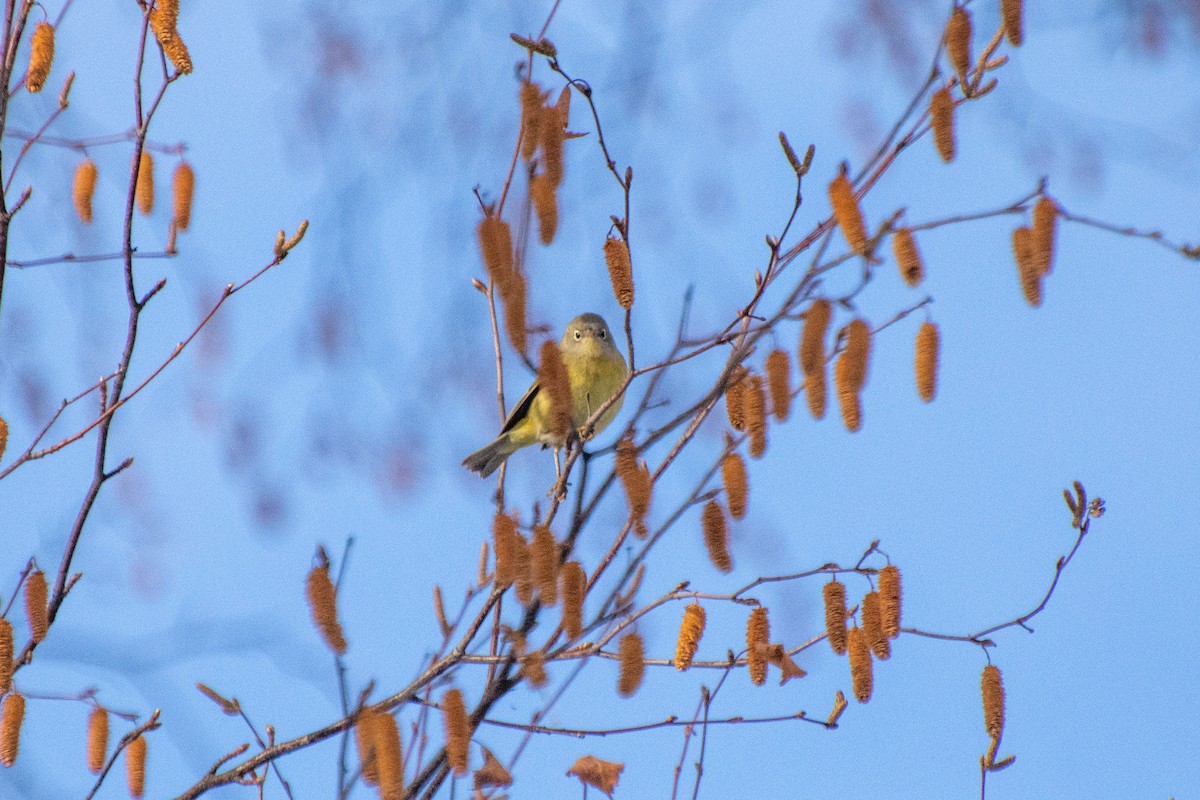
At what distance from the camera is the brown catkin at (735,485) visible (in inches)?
98.6

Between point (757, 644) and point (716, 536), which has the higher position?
point (716, 536)

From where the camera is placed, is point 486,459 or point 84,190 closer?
point 84,190

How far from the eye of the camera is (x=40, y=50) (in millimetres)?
2934

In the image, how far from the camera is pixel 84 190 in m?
3.28

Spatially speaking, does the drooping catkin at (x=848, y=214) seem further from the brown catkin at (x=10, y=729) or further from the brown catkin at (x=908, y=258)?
the brown catkin at (x=10, y=729)

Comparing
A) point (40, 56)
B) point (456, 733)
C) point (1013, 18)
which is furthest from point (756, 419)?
point (40, 56)

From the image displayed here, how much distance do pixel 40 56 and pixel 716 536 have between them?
6.01 ft

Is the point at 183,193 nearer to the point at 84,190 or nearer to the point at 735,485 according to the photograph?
the point at 84,190

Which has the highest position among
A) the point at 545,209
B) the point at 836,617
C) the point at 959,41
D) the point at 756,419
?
the point at 959,41

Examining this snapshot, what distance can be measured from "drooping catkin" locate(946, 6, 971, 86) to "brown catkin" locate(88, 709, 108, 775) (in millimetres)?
2375

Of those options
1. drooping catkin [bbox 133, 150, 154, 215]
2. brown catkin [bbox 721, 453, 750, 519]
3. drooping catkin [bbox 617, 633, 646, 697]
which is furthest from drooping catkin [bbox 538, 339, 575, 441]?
drooping catkin [bbox 133, 150, 154, 215]

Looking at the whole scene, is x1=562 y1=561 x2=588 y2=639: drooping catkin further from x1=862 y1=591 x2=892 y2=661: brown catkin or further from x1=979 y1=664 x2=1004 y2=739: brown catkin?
x1=979 y1=664 x2=1004 y2=739: brown catkin

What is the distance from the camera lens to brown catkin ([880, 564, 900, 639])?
272 centimetres

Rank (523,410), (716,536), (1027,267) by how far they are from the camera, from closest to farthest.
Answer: (1027,267)
(716,536)
(523,410)
